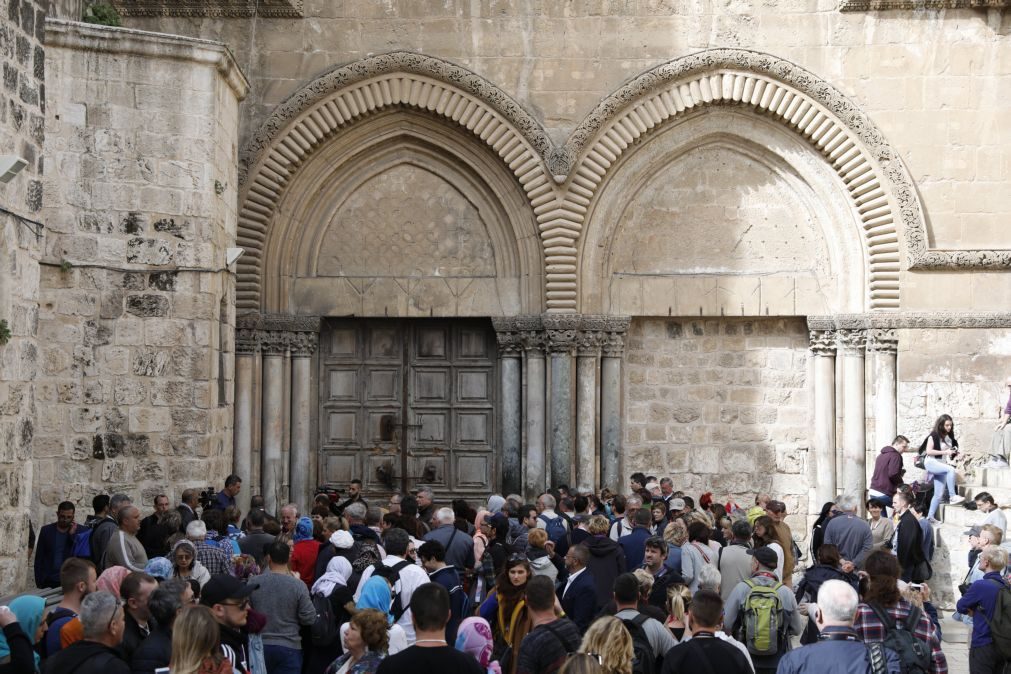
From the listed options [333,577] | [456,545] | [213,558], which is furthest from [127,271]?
[333,577]

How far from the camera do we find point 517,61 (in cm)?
1551

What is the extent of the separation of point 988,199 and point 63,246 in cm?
1000

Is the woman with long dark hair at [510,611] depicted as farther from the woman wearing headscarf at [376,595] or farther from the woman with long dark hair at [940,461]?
the woman with long dark hair at [940,461]

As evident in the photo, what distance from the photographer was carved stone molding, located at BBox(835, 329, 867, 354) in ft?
50.3

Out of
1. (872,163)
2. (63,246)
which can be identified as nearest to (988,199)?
(872,163)

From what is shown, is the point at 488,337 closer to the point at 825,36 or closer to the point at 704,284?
the point at 704,284

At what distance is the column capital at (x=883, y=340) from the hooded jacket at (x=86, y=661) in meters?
11.5

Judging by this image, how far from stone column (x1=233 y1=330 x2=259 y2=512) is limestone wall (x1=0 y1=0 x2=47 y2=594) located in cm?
508

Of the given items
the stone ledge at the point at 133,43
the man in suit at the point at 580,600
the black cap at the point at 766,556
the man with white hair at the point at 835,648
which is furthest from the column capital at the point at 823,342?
the man with white hair at the point at 835,648

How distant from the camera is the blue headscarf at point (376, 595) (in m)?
7.18

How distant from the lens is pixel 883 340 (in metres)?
15.2

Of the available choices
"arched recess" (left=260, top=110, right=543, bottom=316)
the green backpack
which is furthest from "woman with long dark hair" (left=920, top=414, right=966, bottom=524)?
the green backpack

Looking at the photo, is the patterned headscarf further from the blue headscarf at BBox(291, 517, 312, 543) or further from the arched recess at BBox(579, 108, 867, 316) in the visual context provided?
the arched recess at BBox(579, 108, 867, 316)

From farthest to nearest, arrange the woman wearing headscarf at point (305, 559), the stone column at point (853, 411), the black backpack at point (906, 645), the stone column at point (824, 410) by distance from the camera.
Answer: the stone column at point (824, 410)
the stone column at point (853, 411)
the woman wearing headscarf at point (305, 559)
the black backpack at point (906, 645)
